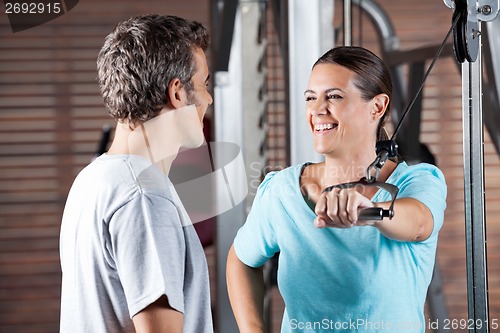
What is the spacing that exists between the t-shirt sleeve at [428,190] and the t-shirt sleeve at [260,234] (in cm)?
17

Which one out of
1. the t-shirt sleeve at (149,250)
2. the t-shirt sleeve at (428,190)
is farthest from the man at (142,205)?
the t-shirt sleeve at (428,190)

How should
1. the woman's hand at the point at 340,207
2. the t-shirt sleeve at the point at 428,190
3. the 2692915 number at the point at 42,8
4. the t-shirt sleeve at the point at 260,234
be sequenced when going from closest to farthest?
the woman's hand at the point at 340,207 < the t-shirt sleeve at the point at 428,190 < the t-shirt sleeve at the point at 260,234 < the 2692915 number at the point at 42,8

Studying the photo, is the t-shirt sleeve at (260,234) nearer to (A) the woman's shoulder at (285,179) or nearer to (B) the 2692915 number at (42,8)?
(A) the woman's shoulder at (285,179)

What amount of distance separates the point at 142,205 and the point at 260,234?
19 centimetres

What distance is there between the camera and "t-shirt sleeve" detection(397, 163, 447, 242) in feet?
2.67

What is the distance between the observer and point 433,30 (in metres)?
2.51

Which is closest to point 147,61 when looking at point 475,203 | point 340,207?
point 340,207

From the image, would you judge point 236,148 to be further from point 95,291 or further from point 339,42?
point 95,291

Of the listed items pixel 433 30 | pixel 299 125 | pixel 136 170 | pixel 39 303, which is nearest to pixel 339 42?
pixel 299 125

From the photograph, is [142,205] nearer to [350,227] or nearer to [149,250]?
[149,250]

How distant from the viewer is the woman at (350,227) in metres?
0.83

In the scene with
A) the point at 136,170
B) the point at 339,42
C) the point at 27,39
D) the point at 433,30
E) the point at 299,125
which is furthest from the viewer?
the point at 27,39

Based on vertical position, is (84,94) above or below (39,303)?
above

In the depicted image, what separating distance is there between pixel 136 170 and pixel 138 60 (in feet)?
0.38
